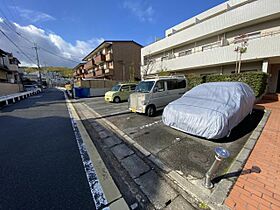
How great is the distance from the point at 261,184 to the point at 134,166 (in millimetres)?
2237

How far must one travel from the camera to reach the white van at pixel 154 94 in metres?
6.80

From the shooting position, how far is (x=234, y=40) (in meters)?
11.4

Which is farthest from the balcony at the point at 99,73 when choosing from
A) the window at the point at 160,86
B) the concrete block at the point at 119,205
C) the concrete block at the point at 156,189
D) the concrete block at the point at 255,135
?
the concrete block at the point at 119,205

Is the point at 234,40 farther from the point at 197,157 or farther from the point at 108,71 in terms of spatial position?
the point at 108,71

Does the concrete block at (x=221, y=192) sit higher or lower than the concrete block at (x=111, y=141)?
higher

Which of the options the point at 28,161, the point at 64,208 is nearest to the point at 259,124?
the point at 64,208

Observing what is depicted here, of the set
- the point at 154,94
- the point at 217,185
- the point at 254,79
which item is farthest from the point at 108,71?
the point at 217,185

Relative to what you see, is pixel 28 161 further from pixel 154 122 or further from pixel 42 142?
pixel 154 122

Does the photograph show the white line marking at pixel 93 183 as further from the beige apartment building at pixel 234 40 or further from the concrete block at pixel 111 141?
the beige apartment building at pixel 234 40

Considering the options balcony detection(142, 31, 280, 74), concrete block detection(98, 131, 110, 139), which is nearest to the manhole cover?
concrete block detection(98, 131, 110, 139)

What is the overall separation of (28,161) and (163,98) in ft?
→ 19.1

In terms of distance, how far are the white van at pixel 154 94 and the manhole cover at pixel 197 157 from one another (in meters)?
3.66

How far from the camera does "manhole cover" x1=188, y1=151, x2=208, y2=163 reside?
10.1 ft

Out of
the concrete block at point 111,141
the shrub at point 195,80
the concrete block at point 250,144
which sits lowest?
the concrete block at point 111,141
